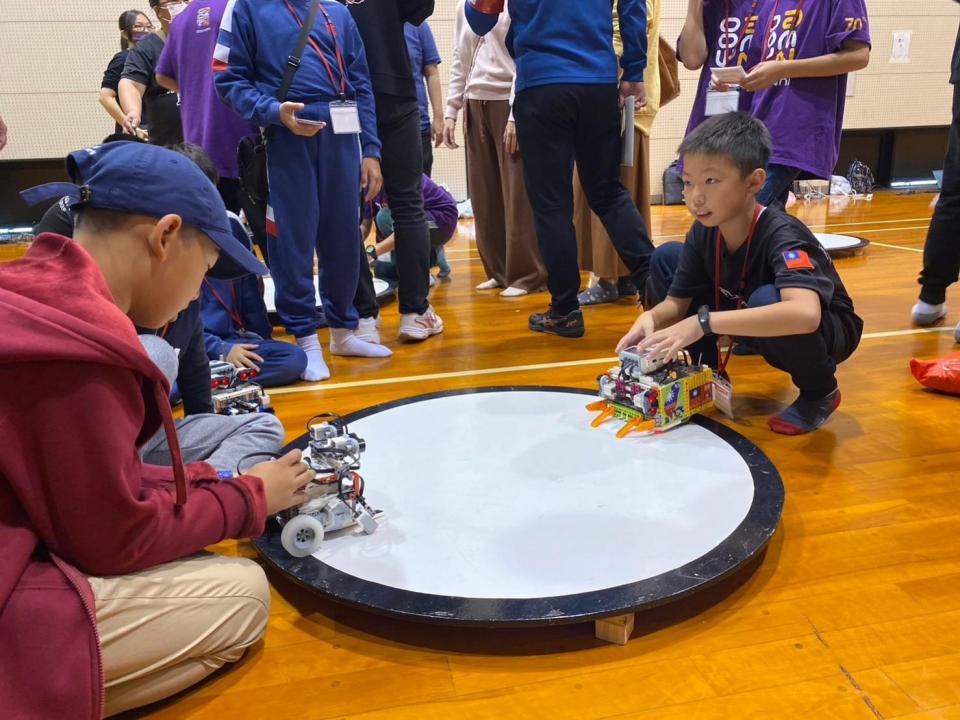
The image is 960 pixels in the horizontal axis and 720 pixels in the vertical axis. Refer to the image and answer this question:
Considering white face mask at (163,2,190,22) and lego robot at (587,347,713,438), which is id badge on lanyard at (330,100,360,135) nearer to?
lego robot at (587,347,713,438)

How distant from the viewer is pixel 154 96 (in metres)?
3.70

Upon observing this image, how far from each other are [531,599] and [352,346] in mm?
1869

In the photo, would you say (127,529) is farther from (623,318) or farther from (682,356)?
(623,318)

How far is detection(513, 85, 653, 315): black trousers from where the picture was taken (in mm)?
2875

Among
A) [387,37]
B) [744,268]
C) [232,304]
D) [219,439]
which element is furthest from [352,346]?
[744,268]

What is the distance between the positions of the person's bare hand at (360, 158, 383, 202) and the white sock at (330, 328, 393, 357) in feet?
1.70

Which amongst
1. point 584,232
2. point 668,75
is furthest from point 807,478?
point 668,75

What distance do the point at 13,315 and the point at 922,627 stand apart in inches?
55.4

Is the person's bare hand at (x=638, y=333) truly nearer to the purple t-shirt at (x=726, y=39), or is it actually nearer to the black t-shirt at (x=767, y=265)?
the black t-shirt at (x=767, y=265)

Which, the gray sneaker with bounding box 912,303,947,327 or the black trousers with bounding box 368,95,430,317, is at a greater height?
the black trousers with bounding box 368,95,430,317

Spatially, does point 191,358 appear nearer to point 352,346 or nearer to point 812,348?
point 352,346

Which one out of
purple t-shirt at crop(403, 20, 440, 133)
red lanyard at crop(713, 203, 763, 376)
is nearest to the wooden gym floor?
red lanyard at crop(713, 203, 763, 376)

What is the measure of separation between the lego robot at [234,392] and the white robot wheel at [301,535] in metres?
0.84

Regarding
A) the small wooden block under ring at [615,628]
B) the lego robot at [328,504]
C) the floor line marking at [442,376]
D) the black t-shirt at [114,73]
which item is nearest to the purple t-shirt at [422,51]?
the black t-shirt at [114,73]
